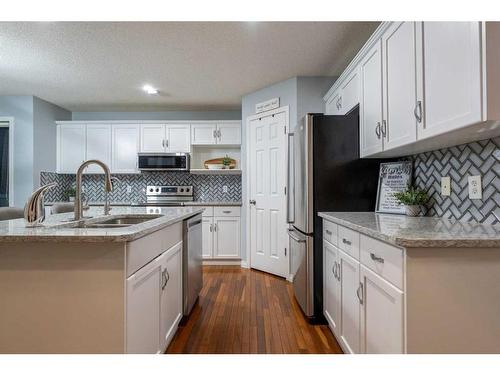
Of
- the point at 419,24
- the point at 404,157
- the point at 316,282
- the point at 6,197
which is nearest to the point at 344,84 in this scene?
the point at 404,157

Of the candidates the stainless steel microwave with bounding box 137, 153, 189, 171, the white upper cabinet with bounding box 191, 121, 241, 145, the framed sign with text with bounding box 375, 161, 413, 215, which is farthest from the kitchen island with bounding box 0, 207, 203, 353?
the white upper cabinet with bounding box 191, 121, 241, 145

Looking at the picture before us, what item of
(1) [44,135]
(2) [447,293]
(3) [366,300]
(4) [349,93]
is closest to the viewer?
(2) [447,293]

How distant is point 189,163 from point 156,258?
2952 mm

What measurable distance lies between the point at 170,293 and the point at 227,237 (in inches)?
90.0

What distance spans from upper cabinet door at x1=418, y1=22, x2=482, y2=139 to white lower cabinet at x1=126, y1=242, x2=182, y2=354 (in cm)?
159

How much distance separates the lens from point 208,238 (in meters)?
4.21

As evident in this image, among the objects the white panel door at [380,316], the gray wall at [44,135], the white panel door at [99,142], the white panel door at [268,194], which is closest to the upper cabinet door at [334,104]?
the white panel door at [268,194]

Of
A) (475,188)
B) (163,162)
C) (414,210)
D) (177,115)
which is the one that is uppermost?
(177,115)

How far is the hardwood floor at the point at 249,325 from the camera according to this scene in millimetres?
1938

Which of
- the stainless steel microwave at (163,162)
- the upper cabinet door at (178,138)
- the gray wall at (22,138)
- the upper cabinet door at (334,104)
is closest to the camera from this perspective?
the upper cabinet door at (334,104)

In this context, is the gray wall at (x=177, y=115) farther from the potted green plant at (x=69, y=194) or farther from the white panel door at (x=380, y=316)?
the white panel door at (x=380, y=316)

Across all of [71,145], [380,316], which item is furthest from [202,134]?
[380,316]

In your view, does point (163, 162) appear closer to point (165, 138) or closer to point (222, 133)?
point (165, 138)

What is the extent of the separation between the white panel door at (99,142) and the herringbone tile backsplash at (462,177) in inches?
167
